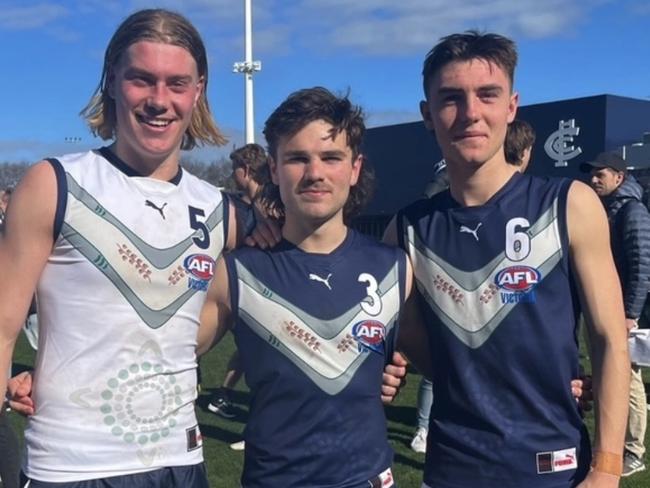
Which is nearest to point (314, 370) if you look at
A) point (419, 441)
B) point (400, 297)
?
point (400, 297)

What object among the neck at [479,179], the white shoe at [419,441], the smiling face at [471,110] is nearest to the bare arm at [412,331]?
the neck at [479,179]

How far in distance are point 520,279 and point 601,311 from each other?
0.27 meters

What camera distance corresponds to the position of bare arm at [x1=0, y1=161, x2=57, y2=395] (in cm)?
231

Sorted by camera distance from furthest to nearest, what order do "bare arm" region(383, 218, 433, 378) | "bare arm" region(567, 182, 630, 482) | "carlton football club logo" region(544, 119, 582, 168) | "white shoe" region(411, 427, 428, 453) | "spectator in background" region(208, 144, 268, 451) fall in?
"carlton football club logo" region(544, 119, 582, 168), "spectator in background" region(208, 144, 268, 451), "white shoe" region(411, 427, 428, 453), "bare arm" region(383, 218, 433, 378), "bare arm" region(567, 182, 630, 482)

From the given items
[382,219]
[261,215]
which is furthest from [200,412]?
[382,219]

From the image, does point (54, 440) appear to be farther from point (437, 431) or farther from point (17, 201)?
point (437, 431)

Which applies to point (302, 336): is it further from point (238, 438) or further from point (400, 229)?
point (238, 438)

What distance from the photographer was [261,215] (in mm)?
3021

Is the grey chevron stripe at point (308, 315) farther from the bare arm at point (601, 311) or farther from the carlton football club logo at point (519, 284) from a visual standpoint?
the bare arm at point (601, 311)

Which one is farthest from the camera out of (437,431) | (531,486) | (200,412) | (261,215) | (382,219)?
(382,219)

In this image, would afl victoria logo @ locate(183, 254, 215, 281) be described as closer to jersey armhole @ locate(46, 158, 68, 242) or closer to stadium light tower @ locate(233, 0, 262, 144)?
jersey armhole @ locate(46, 158, 68, 242)

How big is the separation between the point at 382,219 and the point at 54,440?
1929cm

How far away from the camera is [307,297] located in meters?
2.66

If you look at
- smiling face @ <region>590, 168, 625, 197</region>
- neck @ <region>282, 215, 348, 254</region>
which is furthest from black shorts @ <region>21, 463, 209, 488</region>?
smiling face @ <region>590, 168, 625, 197</region>
